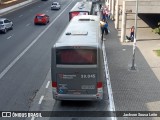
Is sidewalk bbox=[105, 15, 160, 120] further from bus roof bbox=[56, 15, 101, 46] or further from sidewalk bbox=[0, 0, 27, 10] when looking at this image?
sidewalk bbox=[0, 0, 27, 10]

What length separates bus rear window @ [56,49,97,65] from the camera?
1880cm

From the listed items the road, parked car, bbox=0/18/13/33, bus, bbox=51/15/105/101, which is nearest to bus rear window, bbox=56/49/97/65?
bus, bbox=51/15/105/101

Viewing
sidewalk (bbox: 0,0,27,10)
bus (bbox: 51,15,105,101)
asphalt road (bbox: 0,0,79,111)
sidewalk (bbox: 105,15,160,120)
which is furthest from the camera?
sidewalk (bbox: 0,0,27,10)

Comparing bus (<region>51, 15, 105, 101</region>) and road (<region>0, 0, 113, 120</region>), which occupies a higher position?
bus (<region>51, 15, 105, 101</region>)

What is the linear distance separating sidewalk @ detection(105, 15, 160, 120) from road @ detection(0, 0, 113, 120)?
1285 millimetres

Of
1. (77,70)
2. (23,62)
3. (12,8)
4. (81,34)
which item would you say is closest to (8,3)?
(12,8)

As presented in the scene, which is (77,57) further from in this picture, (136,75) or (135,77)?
(136,75)

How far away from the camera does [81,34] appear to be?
2064cm

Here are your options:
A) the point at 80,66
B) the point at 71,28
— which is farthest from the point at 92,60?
the point at 71,28

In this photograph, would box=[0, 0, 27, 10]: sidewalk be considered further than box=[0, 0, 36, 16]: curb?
Yes

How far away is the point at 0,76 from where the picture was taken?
25.4 m

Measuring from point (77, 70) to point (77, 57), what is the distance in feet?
2.13

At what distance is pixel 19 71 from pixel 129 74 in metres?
7.55

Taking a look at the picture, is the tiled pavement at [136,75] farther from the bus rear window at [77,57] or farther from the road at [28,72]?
the bus rear window at [77,57]
